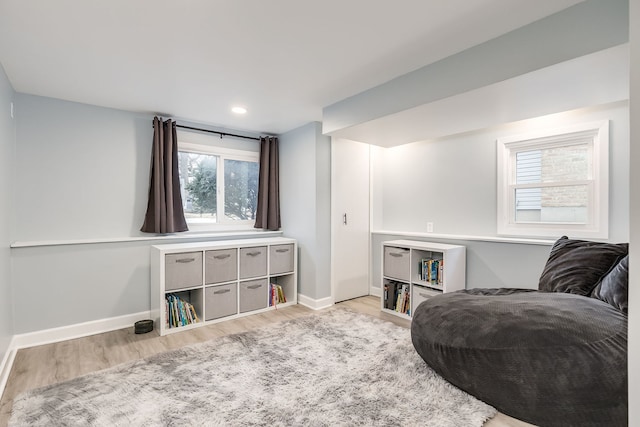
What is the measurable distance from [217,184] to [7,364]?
2484 millimetres

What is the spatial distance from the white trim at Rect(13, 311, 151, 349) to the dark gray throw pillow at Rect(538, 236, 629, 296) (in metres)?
3.85

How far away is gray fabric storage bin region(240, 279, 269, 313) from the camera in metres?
3.65

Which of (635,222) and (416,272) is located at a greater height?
(635,222)

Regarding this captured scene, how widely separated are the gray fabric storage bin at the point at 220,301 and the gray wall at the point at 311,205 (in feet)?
2.99

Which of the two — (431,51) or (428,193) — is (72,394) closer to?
(431,51)

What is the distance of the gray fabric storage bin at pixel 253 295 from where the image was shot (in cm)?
365

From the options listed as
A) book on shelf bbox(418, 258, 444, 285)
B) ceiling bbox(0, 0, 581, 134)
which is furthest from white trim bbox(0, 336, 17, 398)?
book on shelf bbox(418, 258, 444, 285)

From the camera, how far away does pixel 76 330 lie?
3.04m

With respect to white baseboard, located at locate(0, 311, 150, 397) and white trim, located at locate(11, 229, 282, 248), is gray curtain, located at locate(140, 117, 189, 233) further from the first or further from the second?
white baseboard, located at locate(0, 311, 150, 397)

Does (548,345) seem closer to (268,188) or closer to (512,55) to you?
(512,55)

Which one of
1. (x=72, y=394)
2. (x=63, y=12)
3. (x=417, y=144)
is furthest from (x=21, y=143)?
(x=417, y=144)

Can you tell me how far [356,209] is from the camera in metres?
4.26

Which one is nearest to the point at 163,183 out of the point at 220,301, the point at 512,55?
the point at 220,301

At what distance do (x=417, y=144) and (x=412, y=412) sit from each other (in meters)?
3.12
